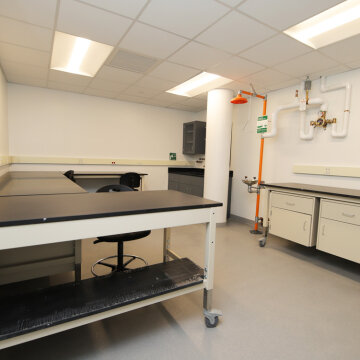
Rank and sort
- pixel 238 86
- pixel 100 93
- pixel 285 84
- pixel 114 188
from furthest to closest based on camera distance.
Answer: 1. pixel 100 93
2. pixel 238 86
3. pixel 285 84
4. pixel 114 188

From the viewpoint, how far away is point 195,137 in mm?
5551

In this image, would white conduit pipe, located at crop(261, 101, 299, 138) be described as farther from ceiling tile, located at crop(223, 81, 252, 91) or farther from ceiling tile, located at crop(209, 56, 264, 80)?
ceiling tile, located at crop(209, 56, 264, 80)

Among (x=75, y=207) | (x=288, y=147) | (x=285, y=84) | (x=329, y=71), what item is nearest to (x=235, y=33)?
(x=329, y=71)

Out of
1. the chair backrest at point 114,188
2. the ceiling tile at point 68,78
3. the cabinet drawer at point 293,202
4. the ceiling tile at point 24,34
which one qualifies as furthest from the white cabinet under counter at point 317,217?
the ceiling tile at point 68,78

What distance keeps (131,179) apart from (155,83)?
6.19ft

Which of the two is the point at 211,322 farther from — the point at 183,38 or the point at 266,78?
the point at 266,78

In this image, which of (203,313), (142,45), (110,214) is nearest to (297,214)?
(203,313)

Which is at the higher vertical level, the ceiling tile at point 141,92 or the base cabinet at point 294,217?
the ceiling tile at point 141,92

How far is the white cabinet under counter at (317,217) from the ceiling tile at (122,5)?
254 cm

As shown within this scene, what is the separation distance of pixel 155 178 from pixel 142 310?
4.23 metres

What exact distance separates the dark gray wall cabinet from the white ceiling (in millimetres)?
1787

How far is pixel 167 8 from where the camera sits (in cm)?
202

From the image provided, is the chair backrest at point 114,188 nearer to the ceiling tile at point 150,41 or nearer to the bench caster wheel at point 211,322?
the bench caster wheel at point 211,322

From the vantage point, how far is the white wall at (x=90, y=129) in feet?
14.8
